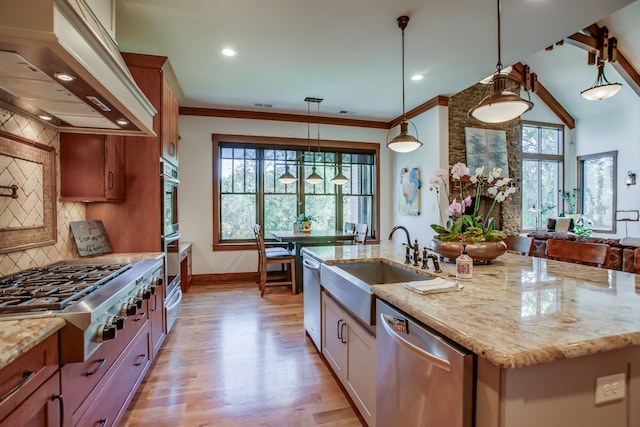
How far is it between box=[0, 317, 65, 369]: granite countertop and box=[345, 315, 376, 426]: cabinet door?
1.36 meters

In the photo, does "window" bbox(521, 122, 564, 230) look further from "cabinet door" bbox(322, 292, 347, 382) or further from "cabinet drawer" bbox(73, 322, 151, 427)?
"cabinet drawer" bbox(73, 322, 151, 427)

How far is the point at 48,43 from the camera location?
103 centimetres

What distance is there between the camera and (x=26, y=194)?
193 centimetres

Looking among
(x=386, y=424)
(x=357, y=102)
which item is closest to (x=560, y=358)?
(x=386, y=424)

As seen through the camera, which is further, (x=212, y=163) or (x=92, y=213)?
(x=212, y=163)

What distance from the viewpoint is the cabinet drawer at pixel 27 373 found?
869 millimetres

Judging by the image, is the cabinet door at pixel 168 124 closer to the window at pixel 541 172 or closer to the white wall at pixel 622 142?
the window at pixel 541 172

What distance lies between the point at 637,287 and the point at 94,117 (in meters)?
3.08

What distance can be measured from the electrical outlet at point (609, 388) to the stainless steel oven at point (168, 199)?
3.09 meters

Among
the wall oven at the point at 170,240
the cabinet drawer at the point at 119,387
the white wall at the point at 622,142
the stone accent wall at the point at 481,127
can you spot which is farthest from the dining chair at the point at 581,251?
the white wall at the point at 622,142

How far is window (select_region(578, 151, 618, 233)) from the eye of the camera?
7320mm

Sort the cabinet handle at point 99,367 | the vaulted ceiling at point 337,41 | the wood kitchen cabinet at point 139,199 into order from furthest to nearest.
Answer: the wood kitchen cabinet at point 139,199, the vaulted ceiling at point 337,41, the cabinet handle at point 99,367

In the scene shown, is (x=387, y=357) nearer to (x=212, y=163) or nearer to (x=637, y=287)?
(x=637, y=287)

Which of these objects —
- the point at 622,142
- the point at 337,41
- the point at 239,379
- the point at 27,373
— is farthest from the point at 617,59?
the point at 27,373
